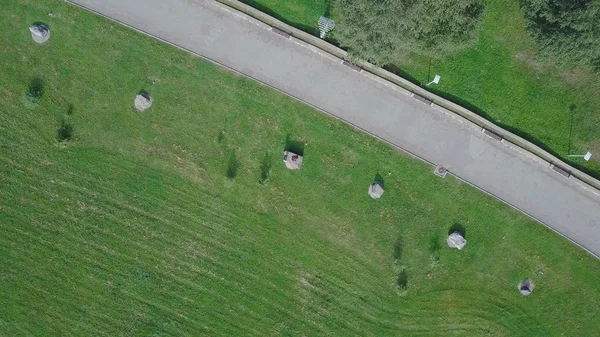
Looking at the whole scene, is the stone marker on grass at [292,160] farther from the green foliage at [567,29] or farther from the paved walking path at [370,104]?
the green foliage at [567,29]

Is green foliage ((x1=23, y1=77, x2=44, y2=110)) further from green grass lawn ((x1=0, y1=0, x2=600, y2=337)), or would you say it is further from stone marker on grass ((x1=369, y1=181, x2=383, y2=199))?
stone marker on grass ((x1=369, y1=181, x2=383, y2=199))

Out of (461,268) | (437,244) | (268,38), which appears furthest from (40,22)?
(461,268)

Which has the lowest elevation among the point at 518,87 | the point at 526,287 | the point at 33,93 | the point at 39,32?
the point at 526,287

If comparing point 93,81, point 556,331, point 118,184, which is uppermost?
point 93,81

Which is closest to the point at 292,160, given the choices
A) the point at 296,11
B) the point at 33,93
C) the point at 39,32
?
the point at 296,11

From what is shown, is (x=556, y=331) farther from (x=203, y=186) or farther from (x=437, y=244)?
(x=203, y=186)

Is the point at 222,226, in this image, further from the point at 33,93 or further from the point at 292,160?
the point at 33,93

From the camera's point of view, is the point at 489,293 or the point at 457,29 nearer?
the point at 457,29
